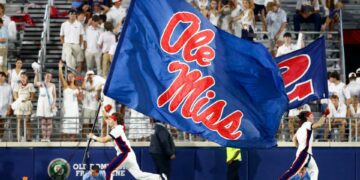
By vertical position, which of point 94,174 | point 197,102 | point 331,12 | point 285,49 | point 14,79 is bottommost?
point 94,174

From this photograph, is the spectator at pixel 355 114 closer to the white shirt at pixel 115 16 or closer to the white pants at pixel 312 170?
the white pants at pixel 312 170

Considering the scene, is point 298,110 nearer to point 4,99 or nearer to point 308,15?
point 308,15

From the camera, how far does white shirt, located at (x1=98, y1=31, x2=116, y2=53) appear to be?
121ft

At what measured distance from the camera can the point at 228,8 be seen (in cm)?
3747

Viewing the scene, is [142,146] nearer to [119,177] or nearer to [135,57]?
[119,177]

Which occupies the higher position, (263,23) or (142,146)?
(263,23)

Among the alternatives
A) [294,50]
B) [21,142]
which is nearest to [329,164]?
[294,50]

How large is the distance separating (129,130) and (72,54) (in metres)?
2.82

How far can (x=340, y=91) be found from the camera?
36.0 meters

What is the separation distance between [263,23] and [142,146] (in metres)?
5.48

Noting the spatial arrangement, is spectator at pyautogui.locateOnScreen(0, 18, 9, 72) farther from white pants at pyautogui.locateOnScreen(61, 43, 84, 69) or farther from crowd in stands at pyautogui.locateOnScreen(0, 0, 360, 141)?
white pants at pyautogui.locateOnScreen(61, 43, 84, 69)

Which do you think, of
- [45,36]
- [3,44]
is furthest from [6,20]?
[45,36]

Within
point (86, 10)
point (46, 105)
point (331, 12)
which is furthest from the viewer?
point (331, 12)

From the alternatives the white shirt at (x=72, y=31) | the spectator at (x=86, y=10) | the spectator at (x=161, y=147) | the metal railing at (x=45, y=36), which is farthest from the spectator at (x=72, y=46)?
the spectator at (x=161, y=147)
